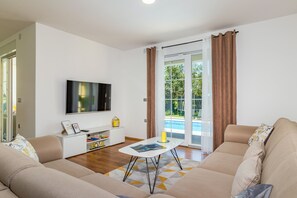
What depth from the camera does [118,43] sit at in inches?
179

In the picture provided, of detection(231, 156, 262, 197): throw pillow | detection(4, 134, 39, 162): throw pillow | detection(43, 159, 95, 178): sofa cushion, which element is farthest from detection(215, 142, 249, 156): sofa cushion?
detection(4, 134, 39, 162): throw pillow

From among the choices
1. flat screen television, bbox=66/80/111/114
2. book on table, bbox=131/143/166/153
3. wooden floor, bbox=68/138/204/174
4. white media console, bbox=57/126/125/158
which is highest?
flat screen television, bbox=66/80/111/114

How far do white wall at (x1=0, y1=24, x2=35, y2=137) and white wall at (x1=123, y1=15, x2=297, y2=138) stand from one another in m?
3.78

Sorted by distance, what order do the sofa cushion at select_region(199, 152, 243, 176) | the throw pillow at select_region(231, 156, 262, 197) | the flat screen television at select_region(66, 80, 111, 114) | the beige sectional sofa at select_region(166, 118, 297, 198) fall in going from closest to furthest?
the beige sectional sofa at select_region(166, 118, 297, 198) → the throw pillow at select_region(231, 156, 262, 197) → the sofa cushion at select_region(199, 152, 243, 176) → the flat screen television at select_region(66, 80, 111, 114)

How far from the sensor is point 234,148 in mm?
2551

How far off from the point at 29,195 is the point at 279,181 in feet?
4.02

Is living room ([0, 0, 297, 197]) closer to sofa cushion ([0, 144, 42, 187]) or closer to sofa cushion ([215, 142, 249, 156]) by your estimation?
sofa cushion ([215, 142, 249, 156])

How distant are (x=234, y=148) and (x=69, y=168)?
2.19m

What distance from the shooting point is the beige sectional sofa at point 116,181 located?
806mm

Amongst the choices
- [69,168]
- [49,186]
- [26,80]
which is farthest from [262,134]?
[26,80]

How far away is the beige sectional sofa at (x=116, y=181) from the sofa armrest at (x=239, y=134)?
0.07 feet

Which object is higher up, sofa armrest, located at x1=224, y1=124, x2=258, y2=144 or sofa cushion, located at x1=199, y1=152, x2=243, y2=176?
sofa armrest, located at x1=224, y1=124, x2=258, y2=144

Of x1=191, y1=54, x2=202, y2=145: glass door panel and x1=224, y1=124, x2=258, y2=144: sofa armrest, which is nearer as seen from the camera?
x1=224, y1=124, x2=258, y2=144: sofa armrest

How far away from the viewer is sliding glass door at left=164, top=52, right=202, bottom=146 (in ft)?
13.3
